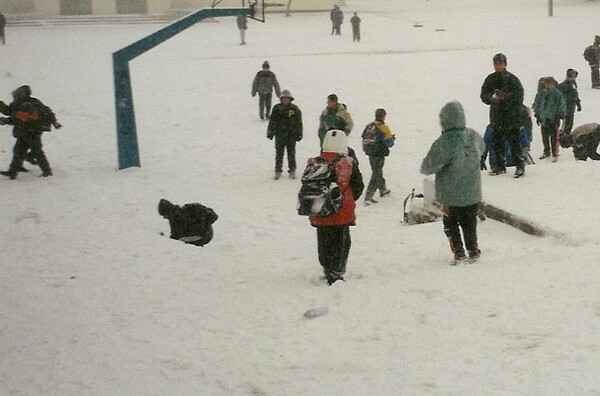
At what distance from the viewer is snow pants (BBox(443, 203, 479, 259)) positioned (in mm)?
7785

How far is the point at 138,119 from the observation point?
20.9 m

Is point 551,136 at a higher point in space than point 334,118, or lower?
lower

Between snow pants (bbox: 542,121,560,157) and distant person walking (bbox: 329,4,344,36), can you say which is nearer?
snow pants (bbox: 542,121,560,157)

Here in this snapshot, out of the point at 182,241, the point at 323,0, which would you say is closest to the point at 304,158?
the point at 182,241

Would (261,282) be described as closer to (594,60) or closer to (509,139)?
(509,139)

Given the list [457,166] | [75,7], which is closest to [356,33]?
[75,7]

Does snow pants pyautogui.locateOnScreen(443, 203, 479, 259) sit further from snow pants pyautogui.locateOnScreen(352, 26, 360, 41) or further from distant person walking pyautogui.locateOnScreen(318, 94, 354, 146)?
snow pants pyautogui.locateOnScreen(352, 26, 360, 41)

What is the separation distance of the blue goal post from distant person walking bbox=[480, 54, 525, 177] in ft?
18.3

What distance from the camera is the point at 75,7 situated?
52.0 meters

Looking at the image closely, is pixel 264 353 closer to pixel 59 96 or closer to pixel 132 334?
pixel 132 334

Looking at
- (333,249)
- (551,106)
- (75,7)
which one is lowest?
(333,249)

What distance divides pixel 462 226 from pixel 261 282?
2030 millimetres

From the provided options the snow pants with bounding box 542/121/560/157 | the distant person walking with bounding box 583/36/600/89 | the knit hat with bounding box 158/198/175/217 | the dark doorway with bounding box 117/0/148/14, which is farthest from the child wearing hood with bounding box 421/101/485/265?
the dark doorway with bounding box 117/0/148/14

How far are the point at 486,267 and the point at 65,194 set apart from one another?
765 centimetres
